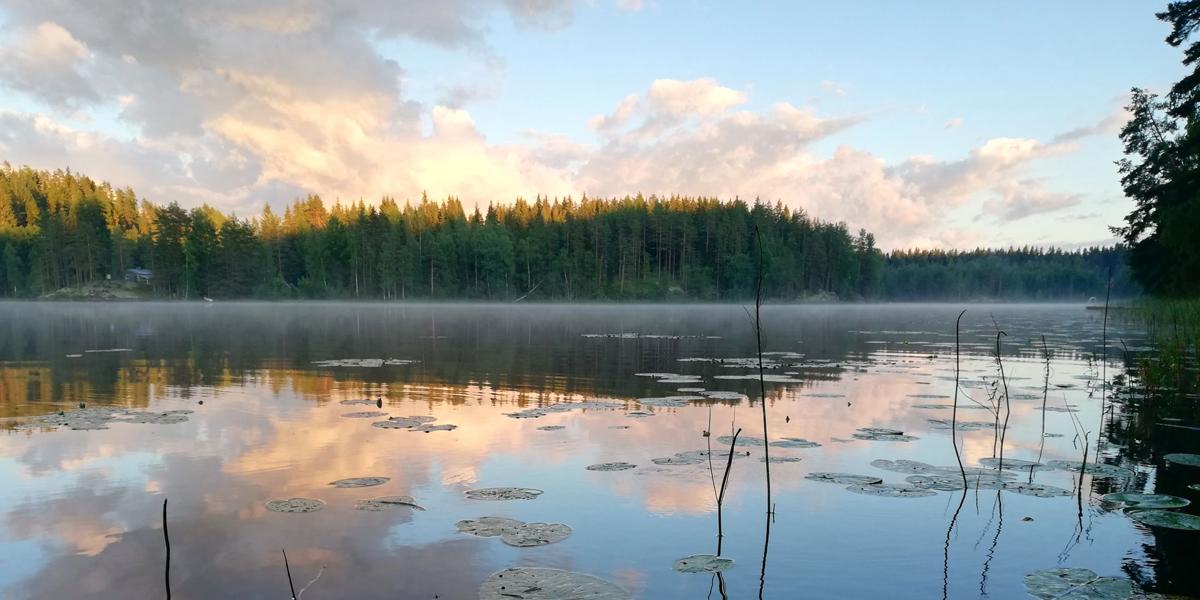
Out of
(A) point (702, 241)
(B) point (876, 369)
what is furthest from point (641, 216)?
(B) point (876, 369)

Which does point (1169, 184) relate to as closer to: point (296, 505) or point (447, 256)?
point (296, 505)

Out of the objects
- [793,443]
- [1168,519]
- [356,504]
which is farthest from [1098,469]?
[356,504]

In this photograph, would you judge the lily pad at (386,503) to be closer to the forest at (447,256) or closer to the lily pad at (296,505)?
the lily pad at (296,505)

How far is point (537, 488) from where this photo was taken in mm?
8516

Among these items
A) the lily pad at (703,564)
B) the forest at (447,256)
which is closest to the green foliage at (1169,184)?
the lily pad at (703,564)

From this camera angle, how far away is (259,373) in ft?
65.7

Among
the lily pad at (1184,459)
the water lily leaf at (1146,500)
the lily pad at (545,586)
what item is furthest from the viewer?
the lily pad at (1184,459)

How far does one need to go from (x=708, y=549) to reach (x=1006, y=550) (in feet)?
9.30

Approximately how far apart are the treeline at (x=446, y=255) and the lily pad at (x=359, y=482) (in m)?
120

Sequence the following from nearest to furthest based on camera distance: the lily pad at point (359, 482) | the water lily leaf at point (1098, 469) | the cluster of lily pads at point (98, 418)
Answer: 1. the lily pad at point (359, 482)
2. the water lily leaf at point (1098, 469)
3. the cluster of lily pads at point (98, 418)

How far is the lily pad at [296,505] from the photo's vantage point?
25.0ft

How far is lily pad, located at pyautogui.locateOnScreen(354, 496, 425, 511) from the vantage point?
768cm

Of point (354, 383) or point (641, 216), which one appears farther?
point (641, 216)

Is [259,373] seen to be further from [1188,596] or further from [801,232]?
[801,232]
